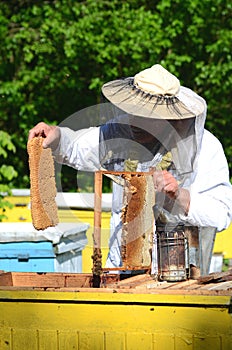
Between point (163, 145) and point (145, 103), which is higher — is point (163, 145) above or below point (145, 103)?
below

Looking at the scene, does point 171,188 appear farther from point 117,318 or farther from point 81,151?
point 81,151

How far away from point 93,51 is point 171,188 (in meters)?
8.78

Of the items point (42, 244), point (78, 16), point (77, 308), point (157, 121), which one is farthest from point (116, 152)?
point (78, 16)

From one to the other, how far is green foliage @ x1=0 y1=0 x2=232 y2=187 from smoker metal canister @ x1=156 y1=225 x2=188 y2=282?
7867mm

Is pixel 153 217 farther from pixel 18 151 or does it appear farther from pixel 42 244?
pixel 18 151

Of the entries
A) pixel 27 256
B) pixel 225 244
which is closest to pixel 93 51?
pixel 225 244

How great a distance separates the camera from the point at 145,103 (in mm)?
4172

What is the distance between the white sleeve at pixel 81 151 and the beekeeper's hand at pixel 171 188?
703 mm

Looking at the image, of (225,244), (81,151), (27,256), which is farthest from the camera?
(225,244)

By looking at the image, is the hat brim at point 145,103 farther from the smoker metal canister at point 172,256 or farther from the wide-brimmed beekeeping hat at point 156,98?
the smoker metal canister at point 172,256

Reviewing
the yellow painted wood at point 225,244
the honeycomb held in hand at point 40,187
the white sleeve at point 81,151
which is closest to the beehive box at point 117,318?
the honeycomb held in hand at point 40,187

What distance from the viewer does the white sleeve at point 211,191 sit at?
13.0 ft

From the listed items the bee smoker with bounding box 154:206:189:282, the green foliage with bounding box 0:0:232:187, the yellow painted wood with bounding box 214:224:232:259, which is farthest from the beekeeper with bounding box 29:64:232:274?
the green foliage with bounding box 0:0:232:187

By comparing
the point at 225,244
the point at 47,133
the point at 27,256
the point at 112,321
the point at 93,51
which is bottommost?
the point at 225,244
